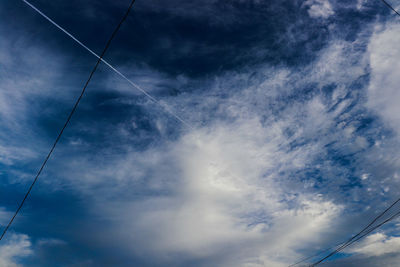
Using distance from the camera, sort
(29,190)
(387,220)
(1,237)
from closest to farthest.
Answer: (29,190)
(1,237)
(387,220)

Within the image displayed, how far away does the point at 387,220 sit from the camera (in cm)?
1744

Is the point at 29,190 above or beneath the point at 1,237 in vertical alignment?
above

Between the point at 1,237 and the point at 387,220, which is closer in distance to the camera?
the point at 1,237

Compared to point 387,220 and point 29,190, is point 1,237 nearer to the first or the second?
point 29,190

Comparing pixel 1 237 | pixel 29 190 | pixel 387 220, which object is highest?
pixel 29 190

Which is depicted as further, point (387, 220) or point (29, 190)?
point (387, 220)

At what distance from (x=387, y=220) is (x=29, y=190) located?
2648cm

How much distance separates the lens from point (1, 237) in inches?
545

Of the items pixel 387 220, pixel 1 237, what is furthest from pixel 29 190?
pixel 387 220

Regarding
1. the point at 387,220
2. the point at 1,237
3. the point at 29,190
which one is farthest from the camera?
the point at 387,220

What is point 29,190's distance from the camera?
12.3 metres

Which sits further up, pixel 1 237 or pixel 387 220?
pixel 1 237

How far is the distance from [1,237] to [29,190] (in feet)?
16.3
